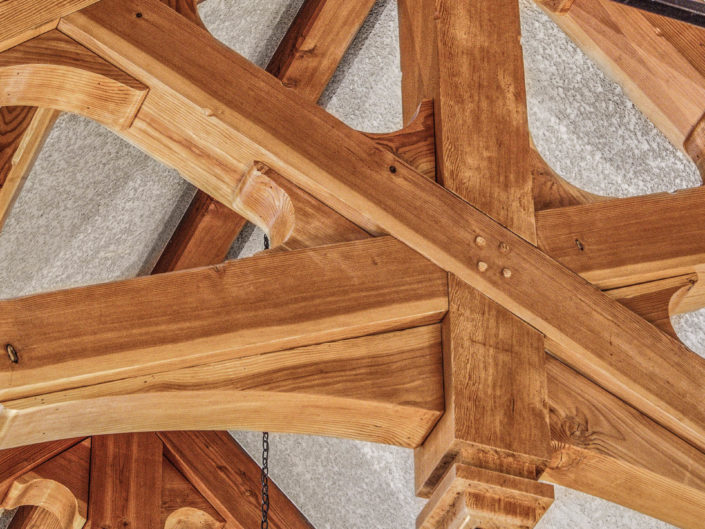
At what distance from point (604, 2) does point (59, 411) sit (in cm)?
161

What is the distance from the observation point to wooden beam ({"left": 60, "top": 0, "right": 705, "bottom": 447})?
1.77 m

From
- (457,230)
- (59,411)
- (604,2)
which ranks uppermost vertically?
(604,2)

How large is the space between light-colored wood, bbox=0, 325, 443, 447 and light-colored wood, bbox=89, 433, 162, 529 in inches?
53.9

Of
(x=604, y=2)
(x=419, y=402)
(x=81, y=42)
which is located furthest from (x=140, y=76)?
(x=604, y=2)

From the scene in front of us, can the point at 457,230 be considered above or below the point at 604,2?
below

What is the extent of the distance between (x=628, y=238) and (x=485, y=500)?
65cm

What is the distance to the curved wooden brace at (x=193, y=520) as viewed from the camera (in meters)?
3.04

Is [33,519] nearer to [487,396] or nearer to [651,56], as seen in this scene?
[487,396]

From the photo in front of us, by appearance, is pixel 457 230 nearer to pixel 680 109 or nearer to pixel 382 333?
pixel 382 333

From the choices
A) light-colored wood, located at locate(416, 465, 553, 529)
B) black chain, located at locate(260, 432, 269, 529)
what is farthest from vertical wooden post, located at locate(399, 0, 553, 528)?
black chain, located at locate(260, 432, 269, 529)

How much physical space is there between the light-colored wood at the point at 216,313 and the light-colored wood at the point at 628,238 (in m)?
0.29

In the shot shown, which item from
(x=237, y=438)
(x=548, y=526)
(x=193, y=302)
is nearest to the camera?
(x=193, y=302)

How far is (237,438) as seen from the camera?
11.9ft

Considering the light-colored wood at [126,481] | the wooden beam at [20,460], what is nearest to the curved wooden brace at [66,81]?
the wooden beam at [20,460]
